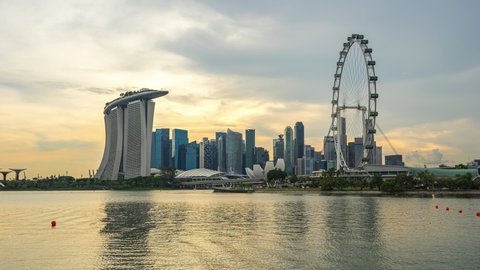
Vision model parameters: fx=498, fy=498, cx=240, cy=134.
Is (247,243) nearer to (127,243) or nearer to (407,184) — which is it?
(127,243)

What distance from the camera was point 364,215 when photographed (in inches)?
2493

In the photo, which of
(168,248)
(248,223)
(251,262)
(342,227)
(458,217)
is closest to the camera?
(251,262)

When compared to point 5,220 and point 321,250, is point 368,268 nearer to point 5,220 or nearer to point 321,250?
point 321,250

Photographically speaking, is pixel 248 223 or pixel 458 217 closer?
pixel 248 223

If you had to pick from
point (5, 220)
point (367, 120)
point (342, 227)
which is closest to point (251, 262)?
point (342, 227)

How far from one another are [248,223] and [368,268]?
26324mm

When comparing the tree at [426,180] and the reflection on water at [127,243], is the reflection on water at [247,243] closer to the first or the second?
the reflection on water at [127,243]

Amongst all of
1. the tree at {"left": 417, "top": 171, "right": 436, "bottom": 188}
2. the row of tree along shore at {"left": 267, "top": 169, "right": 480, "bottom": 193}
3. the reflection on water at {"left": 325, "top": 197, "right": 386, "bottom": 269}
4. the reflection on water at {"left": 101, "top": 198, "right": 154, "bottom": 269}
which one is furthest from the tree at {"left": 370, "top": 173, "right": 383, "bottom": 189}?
the reflection on water at {"left": 101, "top": 198, "right": 154, "bottom": 269}

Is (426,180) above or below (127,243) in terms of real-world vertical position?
above

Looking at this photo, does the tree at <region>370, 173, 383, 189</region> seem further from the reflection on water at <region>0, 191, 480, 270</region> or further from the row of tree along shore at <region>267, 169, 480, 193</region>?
the reflection on water at <region>0, 191, 480, 270</region>

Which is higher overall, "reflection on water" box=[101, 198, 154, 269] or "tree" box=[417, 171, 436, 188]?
"tree" box=[417, 171, 436, 188]

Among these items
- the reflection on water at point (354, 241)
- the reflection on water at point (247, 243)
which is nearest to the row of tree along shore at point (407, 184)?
the reflection on water at point (247, 243)

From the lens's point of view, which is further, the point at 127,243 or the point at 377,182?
the point at 377,182

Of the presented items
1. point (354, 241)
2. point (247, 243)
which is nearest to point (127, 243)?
point (247, 243)
